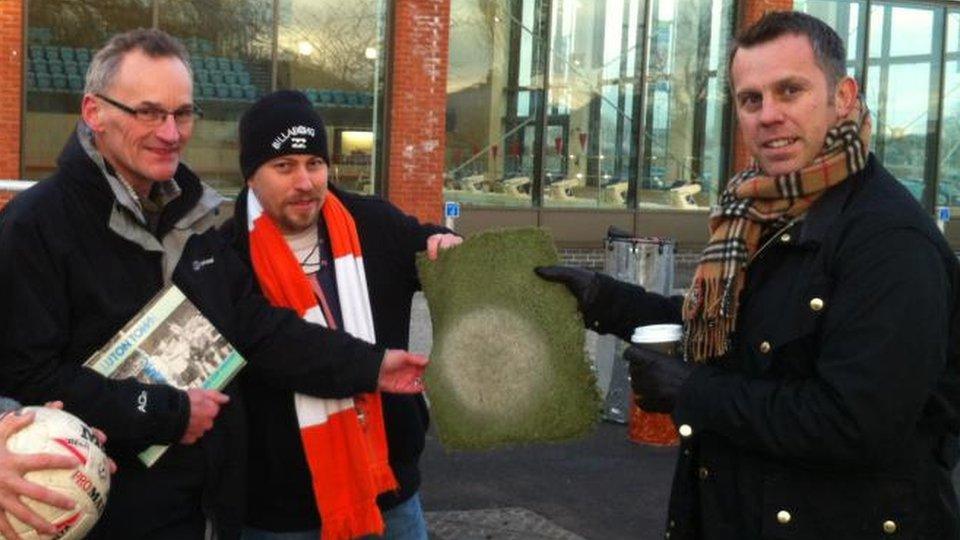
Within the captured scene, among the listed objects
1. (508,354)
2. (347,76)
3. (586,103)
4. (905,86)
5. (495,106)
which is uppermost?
(905,86)

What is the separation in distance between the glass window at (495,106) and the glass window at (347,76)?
1.15m

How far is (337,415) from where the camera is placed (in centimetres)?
363

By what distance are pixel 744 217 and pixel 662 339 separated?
0.35 metres

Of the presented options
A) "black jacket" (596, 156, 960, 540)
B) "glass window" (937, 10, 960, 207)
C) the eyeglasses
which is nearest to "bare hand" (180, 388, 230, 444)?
the eyeglasses

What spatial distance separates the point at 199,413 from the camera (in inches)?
124

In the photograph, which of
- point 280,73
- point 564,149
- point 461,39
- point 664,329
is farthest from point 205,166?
point 664,329

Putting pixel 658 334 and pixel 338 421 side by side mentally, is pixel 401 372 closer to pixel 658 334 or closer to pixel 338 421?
pixel 338 421

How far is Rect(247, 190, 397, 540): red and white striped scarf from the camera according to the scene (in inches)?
142

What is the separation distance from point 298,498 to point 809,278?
173 centimetres

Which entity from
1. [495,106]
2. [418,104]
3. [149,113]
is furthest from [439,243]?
[495,106]

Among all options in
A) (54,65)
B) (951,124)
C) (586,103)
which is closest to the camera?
(54,65)

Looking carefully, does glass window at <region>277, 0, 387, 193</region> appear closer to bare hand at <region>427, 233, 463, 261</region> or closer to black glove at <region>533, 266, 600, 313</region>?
bare hand at <region>427, 233, 463, 261</region>

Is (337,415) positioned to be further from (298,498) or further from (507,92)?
(507,92)

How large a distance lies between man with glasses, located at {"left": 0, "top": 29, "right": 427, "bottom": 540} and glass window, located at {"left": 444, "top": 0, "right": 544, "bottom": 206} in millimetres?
13492
